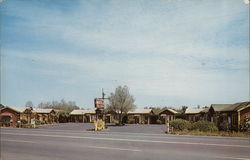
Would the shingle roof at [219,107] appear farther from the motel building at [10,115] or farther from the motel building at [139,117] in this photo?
the motel building at [10,115]

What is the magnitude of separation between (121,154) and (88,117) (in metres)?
57.8

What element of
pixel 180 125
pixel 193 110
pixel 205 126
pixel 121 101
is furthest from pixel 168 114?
pixel 205 126

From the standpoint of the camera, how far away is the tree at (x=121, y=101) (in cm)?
5006

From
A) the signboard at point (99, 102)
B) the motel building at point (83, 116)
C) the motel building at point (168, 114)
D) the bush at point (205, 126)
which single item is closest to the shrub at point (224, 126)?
the bush at point (205, 126)

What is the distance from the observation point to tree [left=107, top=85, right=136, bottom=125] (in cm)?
5006

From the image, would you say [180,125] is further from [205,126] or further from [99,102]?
[99,102]

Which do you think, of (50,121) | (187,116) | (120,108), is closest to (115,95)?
(120,108)

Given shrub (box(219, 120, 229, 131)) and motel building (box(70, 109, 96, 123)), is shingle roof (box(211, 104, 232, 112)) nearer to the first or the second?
shrub (box(219, 120, 229, 131))

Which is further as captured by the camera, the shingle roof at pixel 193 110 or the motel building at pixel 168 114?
the motel building at pixel 168 114

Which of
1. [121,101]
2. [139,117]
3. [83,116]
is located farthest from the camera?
[83,116]

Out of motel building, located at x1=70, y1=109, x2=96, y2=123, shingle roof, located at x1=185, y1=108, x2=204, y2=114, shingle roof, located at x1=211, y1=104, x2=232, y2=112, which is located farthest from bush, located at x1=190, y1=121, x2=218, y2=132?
motel building, located at x1=70, y1=109, x2=96, y2=123

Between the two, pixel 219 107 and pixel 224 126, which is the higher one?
pixel 219 107

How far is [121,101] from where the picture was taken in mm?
51062

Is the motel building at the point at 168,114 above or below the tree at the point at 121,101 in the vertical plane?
below
